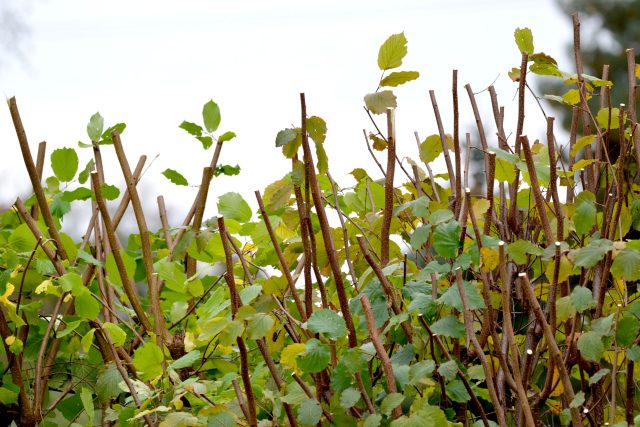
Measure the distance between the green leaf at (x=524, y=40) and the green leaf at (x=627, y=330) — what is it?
0.47m

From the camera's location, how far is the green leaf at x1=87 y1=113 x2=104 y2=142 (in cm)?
178

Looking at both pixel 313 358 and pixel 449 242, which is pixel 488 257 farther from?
pixel 313 358

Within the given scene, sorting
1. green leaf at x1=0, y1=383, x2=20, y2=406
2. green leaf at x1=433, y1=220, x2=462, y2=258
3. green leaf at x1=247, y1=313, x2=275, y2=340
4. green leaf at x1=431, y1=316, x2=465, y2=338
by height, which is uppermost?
green leaf at x1=433, y1=220, x2=462, y2=258

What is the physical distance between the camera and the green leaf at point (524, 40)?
53.9 inches

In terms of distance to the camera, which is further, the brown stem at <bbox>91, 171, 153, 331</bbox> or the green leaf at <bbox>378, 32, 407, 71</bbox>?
the brown stem at <bbox>91, 171, 153, 331</bbox>

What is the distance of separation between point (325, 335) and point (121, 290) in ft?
2.86

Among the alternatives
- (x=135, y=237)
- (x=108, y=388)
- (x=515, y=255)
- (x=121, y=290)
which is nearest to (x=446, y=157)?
(x=515, y=255)

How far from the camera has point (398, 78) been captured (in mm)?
1252

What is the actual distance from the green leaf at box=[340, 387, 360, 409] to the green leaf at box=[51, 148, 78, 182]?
997 mm

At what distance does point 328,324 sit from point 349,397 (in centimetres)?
10

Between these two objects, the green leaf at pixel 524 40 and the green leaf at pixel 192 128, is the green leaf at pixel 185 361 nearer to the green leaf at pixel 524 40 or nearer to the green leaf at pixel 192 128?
the green leaf at pixel 192 128

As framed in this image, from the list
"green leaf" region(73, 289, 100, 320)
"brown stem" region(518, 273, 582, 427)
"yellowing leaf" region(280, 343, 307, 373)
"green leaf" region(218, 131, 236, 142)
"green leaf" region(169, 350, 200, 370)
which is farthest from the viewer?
"green leaf" region(218, 131, 236, 142)

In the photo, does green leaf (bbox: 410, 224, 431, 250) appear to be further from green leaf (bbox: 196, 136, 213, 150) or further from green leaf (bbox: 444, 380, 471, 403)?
green leaf (bbox: 196, 136, 213, 150)

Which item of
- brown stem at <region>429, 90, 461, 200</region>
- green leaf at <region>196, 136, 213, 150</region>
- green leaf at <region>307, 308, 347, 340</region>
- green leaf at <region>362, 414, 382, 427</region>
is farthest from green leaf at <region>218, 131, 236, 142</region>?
green leaf at <region>362, 414, 382, 427</region>
